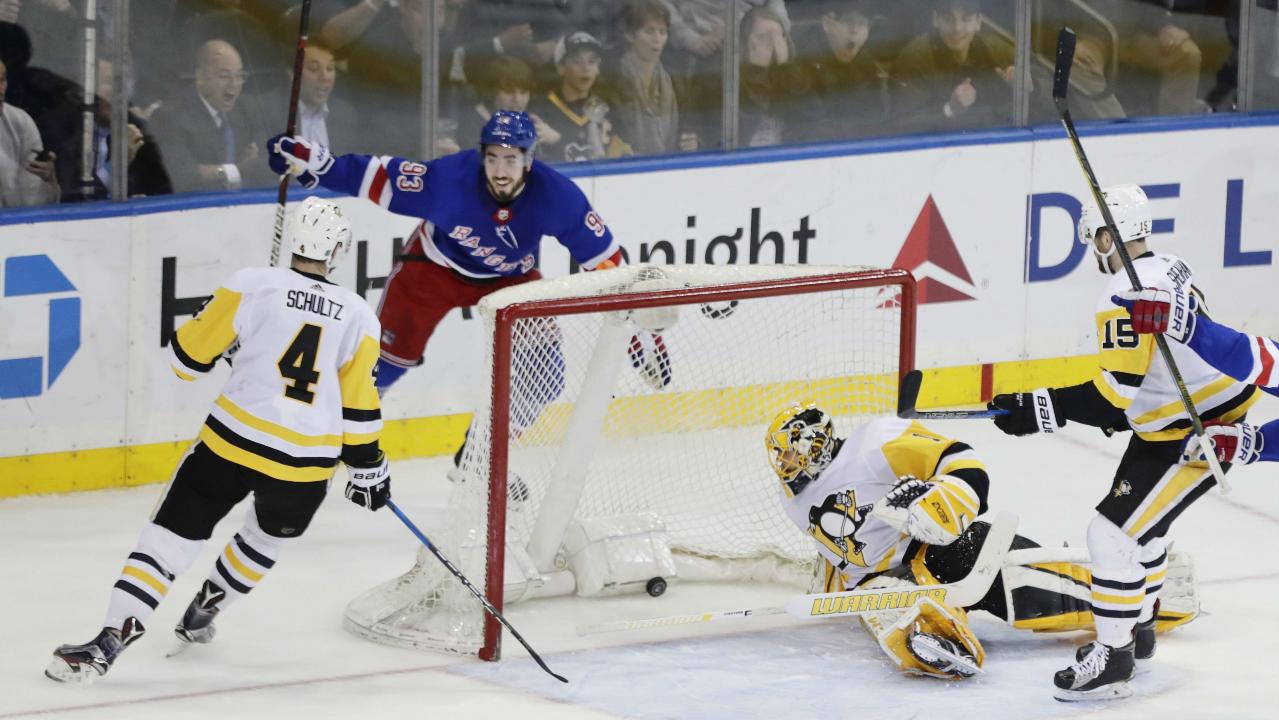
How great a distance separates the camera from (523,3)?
269 inches

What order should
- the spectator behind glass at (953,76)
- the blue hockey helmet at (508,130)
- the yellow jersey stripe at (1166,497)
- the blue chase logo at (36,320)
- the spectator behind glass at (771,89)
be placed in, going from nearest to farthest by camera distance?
the yellow jersey stripe at (1166,497), the blue hockey helmet at (508,130), the blue chase logo at (36,320), the spectator behind glass at (771,89), the spectator behind glass at (953,76)

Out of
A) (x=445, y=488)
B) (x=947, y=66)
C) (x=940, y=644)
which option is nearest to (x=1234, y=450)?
(x=940, y=644)

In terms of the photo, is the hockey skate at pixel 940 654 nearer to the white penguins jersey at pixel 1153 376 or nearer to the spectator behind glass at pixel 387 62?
the white penguins jersey at pixel 1153 376

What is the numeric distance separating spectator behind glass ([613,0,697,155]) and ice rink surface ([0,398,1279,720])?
5.21 ft

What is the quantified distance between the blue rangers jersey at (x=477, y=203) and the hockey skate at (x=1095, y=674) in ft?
5.43

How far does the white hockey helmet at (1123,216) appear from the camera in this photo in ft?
15.5

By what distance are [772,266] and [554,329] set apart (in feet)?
1.82

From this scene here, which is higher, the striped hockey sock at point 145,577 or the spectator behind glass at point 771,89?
the spectator behind glass at point 771,89

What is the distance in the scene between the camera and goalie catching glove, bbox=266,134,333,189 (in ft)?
18.1

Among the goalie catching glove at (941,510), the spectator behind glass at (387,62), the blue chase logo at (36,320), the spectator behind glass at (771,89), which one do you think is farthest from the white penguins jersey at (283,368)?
the spectator behind glass at (771,89)

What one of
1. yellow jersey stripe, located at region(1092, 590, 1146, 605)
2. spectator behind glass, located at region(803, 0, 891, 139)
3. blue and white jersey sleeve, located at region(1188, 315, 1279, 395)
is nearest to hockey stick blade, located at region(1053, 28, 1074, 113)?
blue and white jersey sleeve, located at region(1188, 315, 1279, 395)

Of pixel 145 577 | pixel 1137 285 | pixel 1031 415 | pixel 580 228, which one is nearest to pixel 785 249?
pixel 580 228

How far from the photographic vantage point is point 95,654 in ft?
15.3

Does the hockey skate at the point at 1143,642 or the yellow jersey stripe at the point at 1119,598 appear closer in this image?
the yellow jersey stripe at the point at 1119,598
